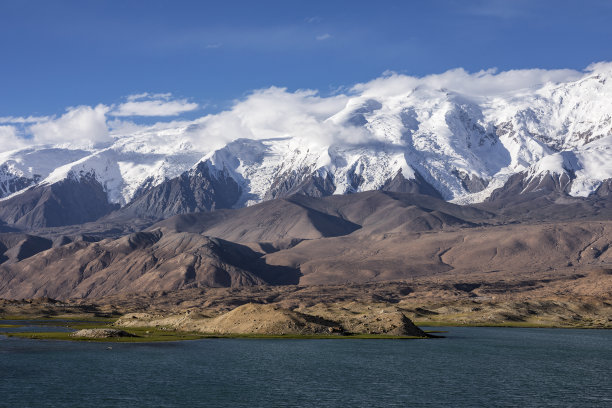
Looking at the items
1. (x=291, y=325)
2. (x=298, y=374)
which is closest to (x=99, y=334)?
(x=291, y=325)

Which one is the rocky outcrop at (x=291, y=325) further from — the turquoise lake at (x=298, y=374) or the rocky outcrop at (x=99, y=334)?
the rocky outcrop at (x=99, y=334)

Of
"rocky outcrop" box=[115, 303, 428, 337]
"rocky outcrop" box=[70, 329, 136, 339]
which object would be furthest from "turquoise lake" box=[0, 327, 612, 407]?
"rocky outcrop" box=[115, 303, 428, 337]

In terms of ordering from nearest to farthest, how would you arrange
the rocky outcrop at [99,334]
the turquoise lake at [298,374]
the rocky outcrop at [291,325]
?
the turquoise lake at [298,374] < the rocky outcrop at [99,334] < the rocky outcrop at [291,325]

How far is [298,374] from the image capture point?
112 m

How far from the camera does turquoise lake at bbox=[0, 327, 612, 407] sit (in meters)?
90.2

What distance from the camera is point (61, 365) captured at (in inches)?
4550

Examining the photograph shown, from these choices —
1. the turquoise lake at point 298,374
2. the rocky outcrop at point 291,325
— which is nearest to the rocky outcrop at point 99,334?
the turquoise lake at point 298,374

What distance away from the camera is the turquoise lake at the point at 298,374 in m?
90.2

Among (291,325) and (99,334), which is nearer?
(99,334)

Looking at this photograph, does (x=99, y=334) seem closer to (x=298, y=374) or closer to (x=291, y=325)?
(x=291, y=325)

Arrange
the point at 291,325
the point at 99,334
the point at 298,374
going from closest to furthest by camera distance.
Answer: the point at 298,374, the point at 99,334, the point at 291,325

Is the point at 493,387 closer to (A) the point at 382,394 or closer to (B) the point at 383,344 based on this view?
(A) the point at 382,394

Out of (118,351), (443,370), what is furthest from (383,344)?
(118,351)

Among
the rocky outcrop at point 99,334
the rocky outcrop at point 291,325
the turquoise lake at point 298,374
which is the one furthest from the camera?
the rocky outcrop at point 291,325
